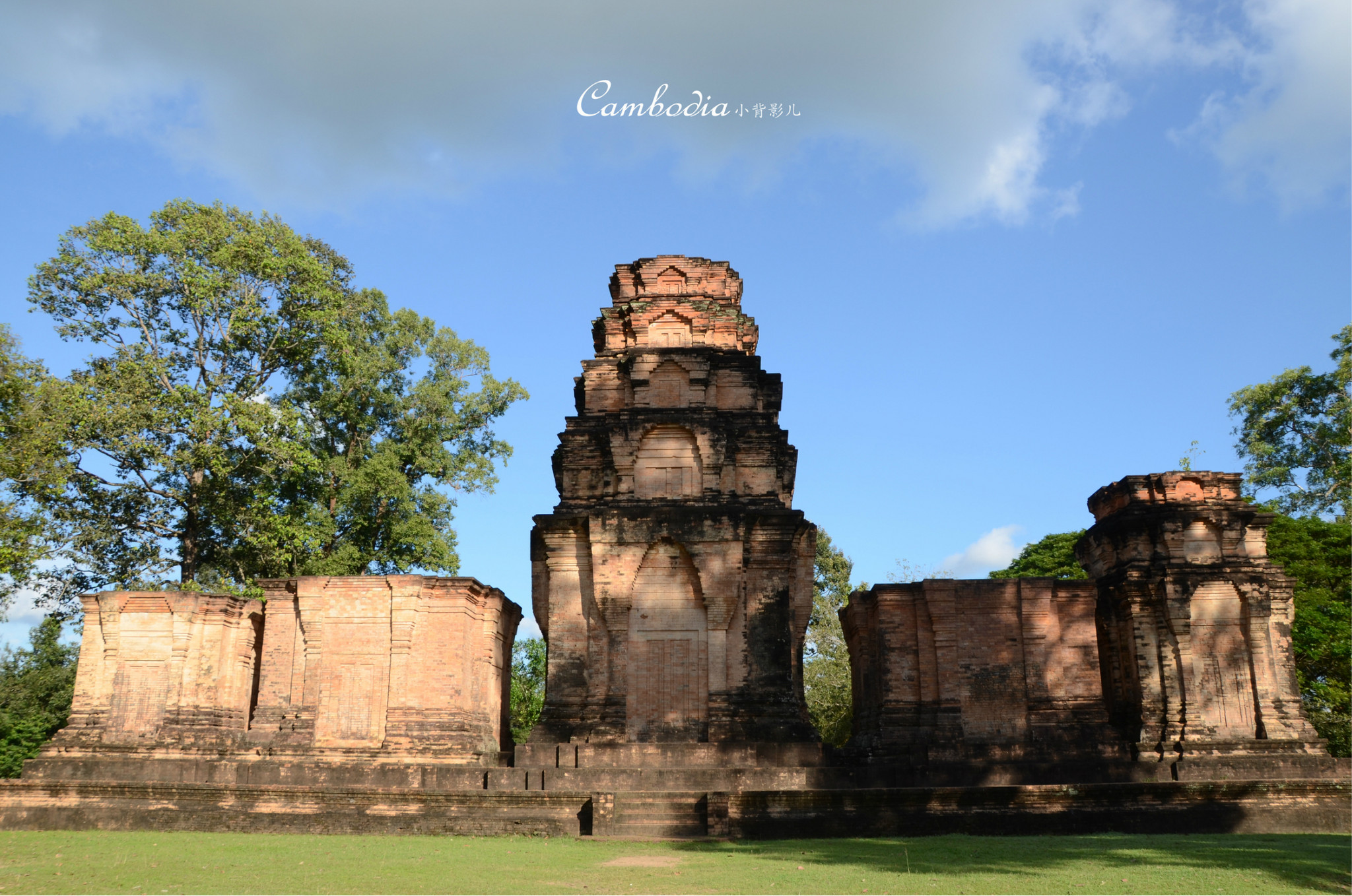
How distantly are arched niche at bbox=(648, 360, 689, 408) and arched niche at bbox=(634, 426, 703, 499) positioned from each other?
2.80 feet

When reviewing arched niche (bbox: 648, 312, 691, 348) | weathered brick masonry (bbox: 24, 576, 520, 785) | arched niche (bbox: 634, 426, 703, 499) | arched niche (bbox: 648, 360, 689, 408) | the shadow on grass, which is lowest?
the shadow on grass

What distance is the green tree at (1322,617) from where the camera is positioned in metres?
24.7

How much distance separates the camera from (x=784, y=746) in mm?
16531

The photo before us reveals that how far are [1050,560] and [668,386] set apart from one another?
19850 mm

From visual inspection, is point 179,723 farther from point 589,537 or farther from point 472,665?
point 589,537

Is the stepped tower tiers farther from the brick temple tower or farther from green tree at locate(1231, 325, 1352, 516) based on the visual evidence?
green tree at locate(1231, 325, 1352, 516)

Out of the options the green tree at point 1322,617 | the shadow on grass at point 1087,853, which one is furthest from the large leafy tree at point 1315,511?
the shadow on grass at point 1087,853

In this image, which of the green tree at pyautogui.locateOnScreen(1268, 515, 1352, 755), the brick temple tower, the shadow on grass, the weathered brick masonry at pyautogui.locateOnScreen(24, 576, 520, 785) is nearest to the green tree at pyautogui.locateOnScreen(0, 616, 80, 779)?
the weathered brick masonry at pyautogui.locateOnScreen(24, 576, 520, 785)

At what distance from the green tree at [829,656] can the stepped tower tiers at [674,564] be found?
32.0 feet

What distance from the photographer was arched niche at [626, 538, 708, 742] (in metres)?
17.7

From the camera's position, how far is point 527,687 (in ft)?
135

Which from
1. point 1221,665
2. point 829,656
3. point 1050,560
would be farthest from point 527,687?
point 1221,665

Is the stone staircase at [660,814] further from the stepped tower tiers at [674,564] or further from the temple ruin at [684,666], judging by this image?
the stepped tower tiers at [674,564]

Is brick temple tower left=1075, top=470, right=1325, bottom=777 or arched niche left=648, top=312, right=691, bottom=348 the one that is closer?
brick temple tower left=1075, top=470, right=1325, bottom=777
